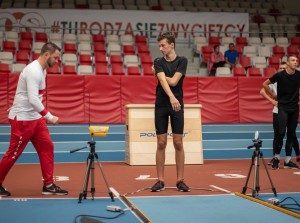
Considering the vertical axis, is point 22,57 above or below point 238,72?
above

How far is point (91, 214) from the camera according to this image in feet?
14.5

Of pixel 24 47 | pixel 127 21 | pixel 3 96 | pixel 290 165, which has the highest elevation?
pixel 127 21

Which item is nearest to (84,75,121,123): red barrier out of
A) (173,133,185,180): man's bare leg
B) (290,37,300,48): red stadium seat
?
(173,133,185,180): man's bare leg

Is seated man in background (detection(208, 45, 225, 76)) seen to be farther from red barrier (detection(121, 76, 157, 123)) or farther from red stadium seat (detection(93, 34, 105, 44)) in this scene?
red stadium seat (detection(93, 34, 105, 44))

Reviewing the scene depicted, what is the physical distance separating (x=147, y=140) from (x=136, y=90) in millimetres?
6557

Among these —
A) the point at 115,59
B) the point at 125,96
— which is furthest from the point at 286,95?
the point at 115,59

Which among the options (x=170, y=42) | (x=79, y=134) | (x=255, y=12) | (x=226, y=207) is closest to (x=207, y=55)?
(x=255, y=12)

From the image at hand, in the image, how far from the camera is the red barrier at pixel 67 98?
14.3 meters

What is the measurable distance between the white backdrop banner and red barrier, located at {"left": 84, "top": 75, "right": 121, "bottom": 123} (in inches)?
201

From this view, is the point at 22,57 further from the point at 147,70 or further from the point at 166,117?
the point at 166,117

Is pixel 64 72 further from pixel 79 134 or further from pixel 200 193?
pixel 200 193

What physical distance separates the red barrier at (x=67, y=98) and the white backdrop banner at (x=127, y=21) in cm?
527

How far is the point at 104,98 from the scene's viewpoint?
48.1ft

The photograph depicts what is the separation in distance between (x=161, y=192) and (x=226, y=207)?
3.79ft
